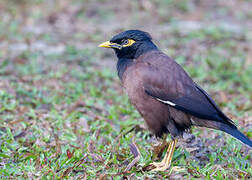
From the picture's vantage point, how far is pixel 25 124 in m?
5.95

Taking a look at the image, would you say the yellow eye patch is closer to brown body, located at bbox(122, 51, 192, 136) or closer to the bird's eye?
the bird's eye

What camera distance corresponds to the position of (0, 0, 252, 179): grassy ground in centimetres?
493

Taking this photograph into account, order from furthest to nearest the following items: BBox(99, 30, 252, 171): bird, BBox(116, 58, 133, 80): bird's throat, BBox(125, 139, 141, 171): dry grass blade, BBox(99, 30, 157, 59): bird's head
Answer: BBox(99, 30, 157, 59): bird's head
BBox(116, 58, 133, 80): bird's throat
BBox(99, 30, 252, 171): bird
BBox(125, 139, 141, 171): dry grass blade

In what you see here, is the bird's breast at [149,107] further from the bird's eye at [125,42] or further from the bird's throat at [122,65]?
the bird's eye at [125,42]

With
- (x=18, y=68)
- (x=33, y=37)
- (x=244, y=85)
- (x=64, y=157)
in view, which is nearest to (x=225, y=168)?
(x=64, y=157)

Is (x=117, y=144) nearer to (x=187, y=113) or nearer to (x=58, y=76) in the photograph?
(x=187, y=113)

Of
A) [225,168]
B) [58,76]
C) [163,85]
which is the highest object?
[163,85]

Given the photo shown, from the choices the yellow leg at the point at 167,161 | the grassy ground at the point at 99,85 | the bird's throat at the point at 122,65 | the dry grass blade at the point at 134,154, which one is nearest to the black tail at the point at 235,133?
the grassy ground at the point at 99,85

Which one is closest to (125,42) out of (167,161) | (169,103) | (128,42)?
(128,42)

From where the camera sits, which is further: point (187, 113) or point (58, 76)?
point (58, 76)

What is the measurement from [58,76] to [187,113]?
346 cm

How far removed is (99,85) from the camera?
7.77 metres

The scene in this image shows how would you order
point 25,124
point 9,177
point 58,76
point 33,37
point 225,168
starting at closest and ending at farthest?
point 9,177
point 225,168
point 25,124
point 58,76
point 33,37

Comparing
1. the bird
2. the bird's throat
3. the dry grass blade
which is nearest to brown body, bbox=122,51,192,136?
the bird
